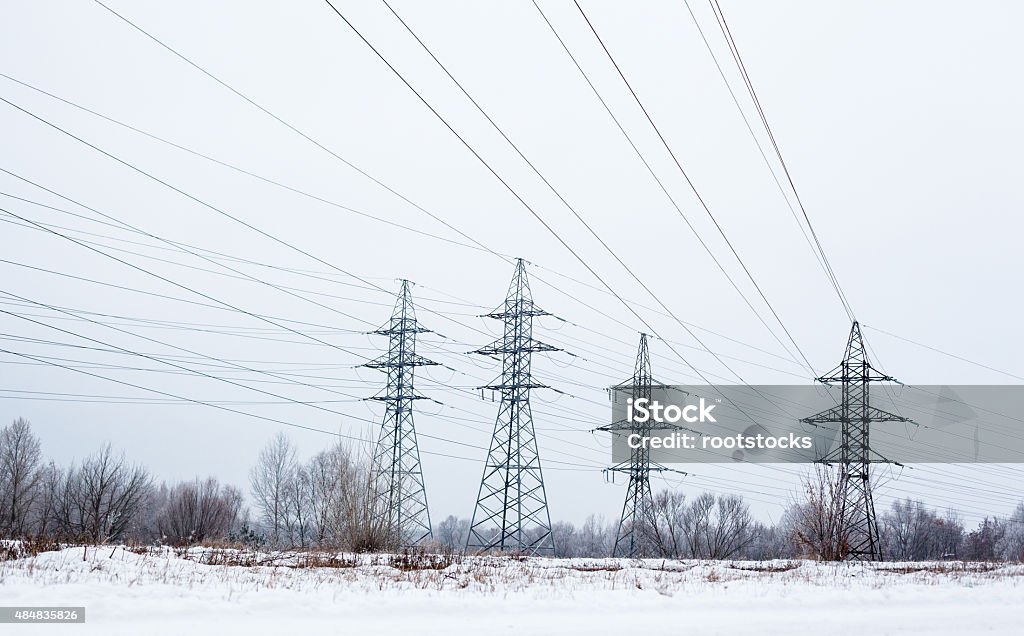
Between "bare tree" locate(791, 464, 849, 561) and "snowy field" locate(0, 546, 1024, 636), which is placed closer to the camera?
"snowy field" locate(0, 546, 1024, 636)

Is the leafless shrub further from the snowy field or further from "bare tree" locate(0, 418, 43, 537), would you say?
"bare tree" locate(0, 418, 43, 537)

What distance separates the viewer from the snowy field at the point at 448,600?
35.1ft

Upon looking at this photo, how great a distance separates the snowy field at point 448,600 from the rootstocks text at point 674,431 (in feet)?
81.3

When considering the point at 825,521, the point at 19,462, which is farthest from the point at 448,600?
the point at 19,462

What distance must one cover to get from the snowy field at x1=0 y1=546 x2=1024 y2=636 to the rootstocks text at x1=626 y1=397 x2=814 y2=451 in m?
24.8

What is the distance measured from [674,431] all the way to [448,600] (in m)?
34.5

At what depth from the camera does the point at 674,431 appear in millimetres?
46031

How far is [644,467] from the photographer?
42.2 metres

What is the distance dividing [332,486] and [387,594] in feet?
45.9

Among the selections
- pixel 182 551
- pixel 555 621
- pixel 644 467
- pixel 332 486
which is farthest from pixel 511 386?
pixel 555 621

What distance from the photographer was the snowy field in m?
10.7

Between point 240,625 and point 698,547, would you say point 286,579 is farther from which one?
point 698,547

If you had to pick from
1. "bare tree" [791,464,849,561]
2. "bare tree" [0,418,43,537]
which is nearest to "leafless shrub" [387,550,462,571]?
"bare tree" [791,464,849,561]

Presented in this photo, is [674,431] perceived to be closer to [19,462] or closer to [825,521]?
[825,521]
